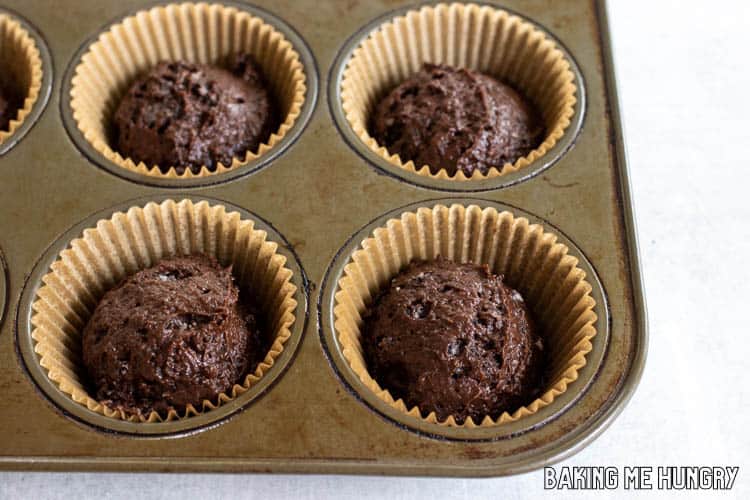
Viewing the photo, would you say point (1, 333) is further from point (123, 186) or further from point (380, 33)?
point (380, 33)

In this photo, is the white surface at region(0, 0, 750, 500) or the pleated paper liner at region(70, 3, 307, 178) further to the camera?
the pleated paper liner at region(70, 3, 307, 178)

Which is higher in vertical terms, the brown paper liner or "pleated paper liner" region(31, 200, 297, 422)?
the brown paper liner

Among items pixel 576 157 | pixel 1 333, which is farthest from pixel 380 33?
pixel 1 333

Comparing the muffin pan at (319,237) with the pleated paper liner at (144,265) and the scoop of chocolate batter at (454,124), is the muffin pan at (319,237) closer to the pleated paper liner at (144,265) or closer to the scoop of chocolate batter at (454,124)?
the pleated paper liner at (144,265)

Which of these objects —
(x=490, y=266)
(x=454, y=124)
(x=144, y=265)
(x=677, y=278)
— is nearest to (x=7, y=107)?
(x=144, y=265)

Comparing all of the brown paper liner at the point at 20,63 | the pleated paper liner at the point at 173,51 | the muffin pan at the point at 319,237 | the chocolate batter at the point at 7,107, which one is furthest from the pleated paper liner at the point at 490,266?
the chocolate batter at the point at 7,107

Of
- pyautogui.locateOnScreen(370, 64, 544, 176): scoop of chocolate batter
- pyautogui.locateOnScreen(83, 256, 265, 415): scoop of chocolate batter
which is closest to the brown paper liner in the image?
pyautogui.locateOnScreen(83, 256, 265, 415): scoop of chocolate batter

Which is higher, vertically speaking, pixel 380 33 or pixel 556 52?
pixel 556 52

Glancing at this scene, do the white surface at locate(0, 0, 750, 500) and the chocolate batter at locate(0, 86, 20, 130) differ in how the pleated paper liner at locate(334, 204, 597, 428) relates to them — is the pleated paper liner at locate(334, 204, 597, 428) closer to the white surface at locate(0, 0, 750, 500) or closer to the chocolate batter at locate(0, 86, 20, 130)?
the white surface at locate(0, 0, 750, 500)
